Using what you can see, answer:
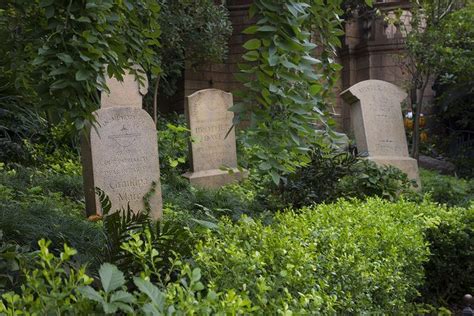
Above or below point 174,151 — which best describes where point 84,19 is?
above

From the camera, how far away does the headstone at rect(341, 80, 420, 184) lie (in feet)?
32.9

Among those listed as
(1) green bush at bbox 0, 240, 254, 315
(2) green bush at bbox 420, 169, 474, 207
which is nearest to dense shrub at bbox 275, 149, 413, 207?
(2) green bush at bbox 420, 169, 474, 207

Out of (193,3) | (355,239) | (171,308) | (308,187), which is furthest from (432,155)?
(171,308)

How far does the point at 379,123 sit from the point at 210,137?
2542 mm

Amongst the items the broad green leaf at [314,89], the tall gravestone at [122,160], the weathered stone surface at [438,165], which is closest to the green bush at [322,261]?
the broad green leaf at [314,89]

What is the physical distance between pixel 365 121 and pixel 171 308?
8308 millimetres

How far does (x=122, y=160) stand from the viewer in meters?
7.18

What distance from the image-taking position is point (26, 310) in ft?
7.10

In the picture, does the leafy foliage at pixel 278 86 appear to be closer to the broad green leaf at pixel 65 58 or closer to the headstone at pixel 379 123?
the broad green leaf at pixel 65 58

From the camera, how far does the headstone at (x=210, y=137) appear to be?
10.1m

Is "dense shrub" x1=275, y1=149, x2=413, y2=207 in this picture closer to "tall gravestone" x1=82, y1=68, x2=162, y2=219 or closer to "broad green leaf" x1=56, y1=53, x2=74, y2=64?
"tall gravestone" x1=82, y1=68, x2=162, y2=219

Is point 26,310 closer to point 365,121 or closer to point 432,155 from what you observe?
point 365,121

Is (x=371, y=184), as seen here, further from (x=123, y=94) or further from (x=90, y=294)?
(x=90, y=294)

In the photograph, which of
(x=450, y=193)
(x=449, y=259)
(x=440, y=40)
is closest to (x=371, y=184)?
(x=450, y=193)
